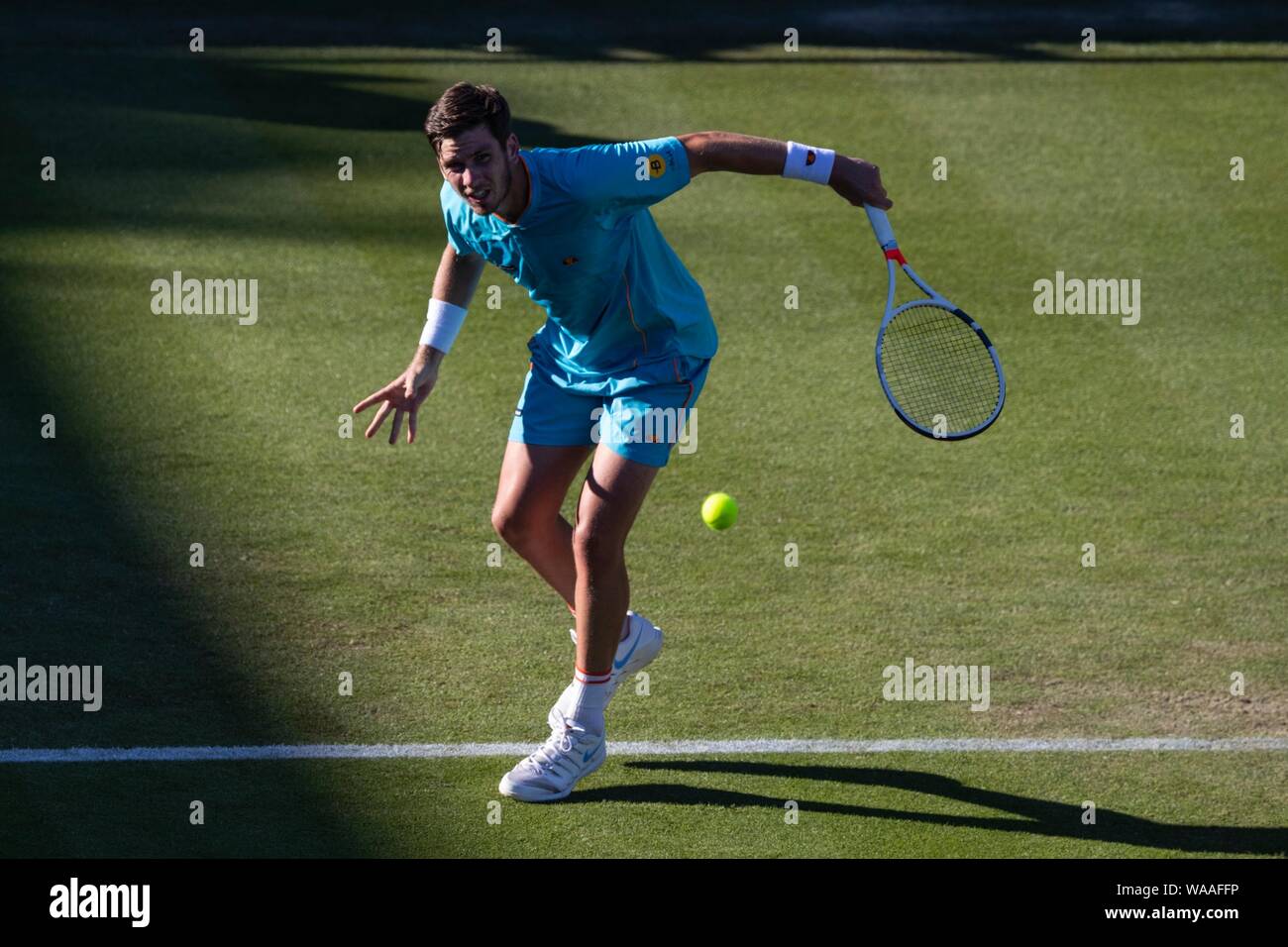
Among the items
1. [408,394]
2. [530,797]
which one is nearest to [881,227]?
[408,394]

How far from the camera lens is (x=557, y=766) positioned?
20.3 feet

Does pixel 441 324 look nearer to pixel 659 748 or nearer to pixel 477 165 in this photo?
pixel 477 165

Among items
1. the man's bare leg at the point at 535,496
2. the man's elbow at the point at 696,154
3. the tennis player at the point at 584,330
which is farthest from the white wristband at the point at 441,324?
the man's elbow at the point at 696,154

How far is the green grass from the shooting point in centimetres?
629

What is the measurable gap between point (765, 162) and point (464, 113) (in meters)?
1.03

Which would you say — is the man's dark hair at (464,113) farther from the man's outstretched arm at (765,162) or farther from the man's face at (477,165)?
the man's outstretched arm at (765,162)

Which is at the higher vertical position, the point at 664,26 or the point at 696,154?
the point at 664,26

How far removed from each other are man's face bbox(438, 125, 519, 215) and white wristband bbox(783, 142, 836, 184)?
0.96m

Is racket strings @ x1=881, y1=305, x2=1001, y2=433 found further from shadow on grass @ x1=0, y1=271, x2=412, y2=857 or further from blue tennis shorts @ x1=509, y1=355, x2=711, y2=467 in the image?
shadow on grass @ x1=0, y1=271, x2=412, y2=857

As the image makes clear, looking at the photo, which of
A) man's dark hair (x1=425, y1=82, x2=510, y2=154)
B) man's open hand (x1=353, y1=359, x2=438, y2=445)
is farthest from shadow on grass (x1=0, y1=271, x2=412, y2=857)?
man's dark hair (x1=425, y1=82, x2=510, y2=154)

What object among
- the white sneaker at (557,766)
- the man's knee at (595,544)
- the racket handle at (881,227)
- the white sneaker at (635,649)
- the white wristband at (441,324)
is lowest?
the white sneaker at (557,766)

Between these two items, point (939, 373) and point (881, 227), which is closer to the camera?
point (881, 227)

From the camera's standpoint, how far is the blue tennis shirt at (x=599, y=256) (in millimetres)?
5902
